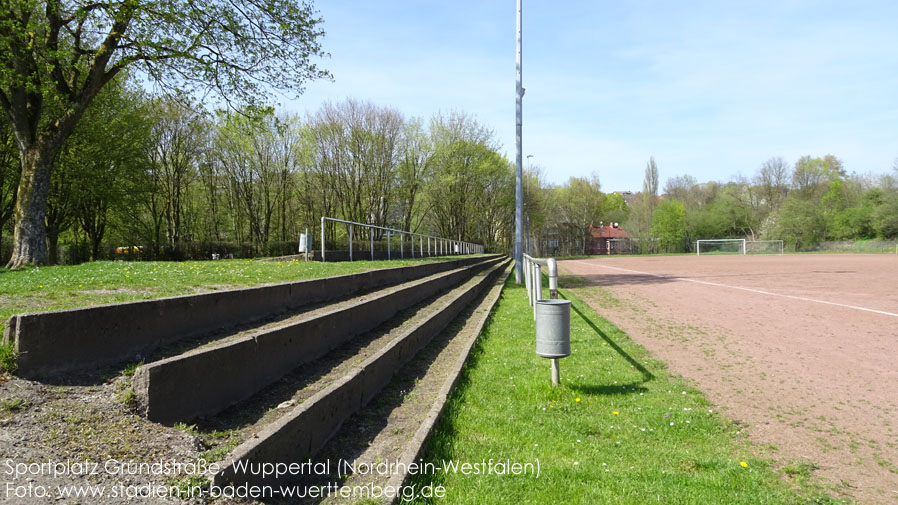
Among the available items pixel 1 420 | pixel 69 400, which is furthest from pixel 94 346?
pixel 1 420

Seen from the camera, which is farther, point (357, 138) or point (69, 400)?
point (357, 138)

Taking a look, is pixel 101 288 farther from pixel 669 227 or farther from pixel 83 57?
pixel 669 227

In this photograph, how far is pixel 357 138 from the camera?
36750mm

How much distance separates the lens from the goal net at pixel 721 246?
211ft

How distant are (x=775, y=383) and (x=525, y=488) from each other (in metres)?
3.68

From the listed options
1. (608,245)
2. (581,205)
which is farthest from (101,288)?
(608,245)

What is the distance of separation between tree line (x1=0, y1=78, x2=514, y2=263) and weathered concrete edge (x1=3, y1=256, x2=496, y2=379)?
23.8 metres

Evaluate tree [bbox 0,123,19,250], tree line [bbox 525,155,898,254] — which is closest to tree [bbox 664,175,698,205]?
tree line [bbox 525,155,898,254]

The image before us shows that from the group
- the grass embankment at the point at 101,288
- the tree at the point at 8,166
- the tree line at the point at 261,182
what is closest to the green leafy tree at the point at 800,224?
the tree line at the point at 261,182

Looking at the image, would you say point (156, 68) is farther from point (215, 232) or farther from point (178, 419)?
point (215, 232)

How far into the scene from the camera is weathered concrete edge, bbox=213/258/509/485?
2350mm

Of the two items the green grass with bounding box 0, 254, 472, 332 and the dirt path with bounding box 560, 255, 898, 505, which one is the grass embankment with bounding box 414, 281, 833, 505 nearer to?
the dirt path with bounding box 560, 255, 898, 505

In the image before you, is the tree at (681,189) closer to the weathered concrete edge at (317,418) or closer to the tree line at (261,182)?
the tree line at (261,182)

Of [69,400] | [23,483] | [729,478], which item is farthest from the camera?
[729,478]
